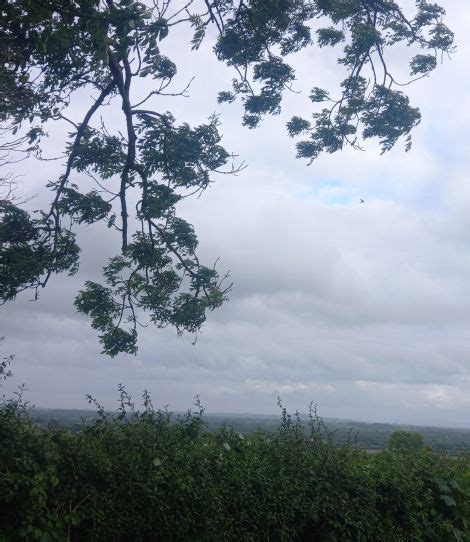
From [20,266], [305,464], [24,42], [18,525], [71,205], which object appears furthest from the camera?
[71,205]

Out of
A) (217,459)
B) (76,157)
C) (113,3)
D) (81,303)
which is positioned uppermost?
(113,3)

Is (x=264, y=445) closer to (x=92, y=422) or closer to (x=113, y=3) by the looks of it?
(x=92, y=422)

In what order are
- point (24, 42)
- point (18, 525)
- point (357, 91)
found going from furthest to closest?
point (357, 91), point (24, 42), point (18, 525)

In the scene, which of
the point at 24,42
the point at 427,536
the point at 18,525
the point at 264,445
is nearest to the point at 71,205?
the point at 24,42

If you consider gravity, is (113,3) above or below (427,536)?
above

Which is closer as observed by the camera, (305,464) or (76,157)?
(305,464)

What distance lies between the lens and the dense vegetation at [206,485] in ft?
16.0

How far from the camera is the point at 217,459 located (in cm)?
578

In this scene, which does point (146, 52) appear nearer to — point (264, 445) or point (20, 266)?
point (20, 266)

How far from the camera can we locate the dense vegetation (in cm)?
487

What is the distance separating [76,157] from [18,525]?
19.5ft

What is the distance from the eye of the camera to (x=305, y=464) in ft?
20.6

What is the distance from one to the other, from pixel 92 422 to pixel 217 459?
131cm

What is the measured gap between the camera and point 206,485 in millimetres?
5477
